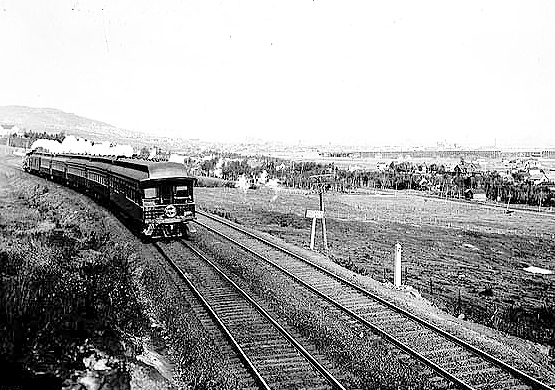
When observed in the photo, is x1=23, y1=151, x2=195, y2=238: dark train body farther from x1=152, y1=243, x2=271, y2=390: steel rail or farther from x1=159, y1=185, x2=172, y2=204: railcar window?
x1=152, y1=243, x2=271, y2=390: steel rail

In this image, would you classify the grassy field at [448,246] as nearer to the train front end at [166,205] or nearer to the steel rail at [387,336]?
the steel rail at [387,336]

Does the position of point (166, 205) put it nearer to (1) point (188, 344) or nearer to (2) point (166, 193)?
(2) point (166, 193)

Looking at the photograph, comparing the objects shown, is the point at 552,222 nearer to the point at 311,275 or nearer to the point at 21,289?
the point at 311,275

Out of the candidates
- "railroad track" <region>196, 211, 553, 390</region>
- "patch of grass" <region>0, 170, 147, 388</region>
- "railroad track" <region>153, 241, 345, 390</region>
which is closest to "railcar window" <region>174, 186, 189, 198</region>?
"patch of grass" <region>0, 170, 147, 388</region>

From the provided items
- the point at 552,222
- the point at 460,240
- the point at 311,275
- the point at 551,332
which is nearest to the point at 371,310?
the point at 311,275

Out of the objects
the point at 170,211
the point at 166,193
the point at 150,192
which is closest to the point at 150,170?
the point at 150,192

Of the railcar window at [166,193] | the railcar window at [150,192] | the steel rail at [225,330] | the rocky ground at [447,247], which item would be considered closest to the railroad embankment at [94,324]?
the steel rail at [225,330]
